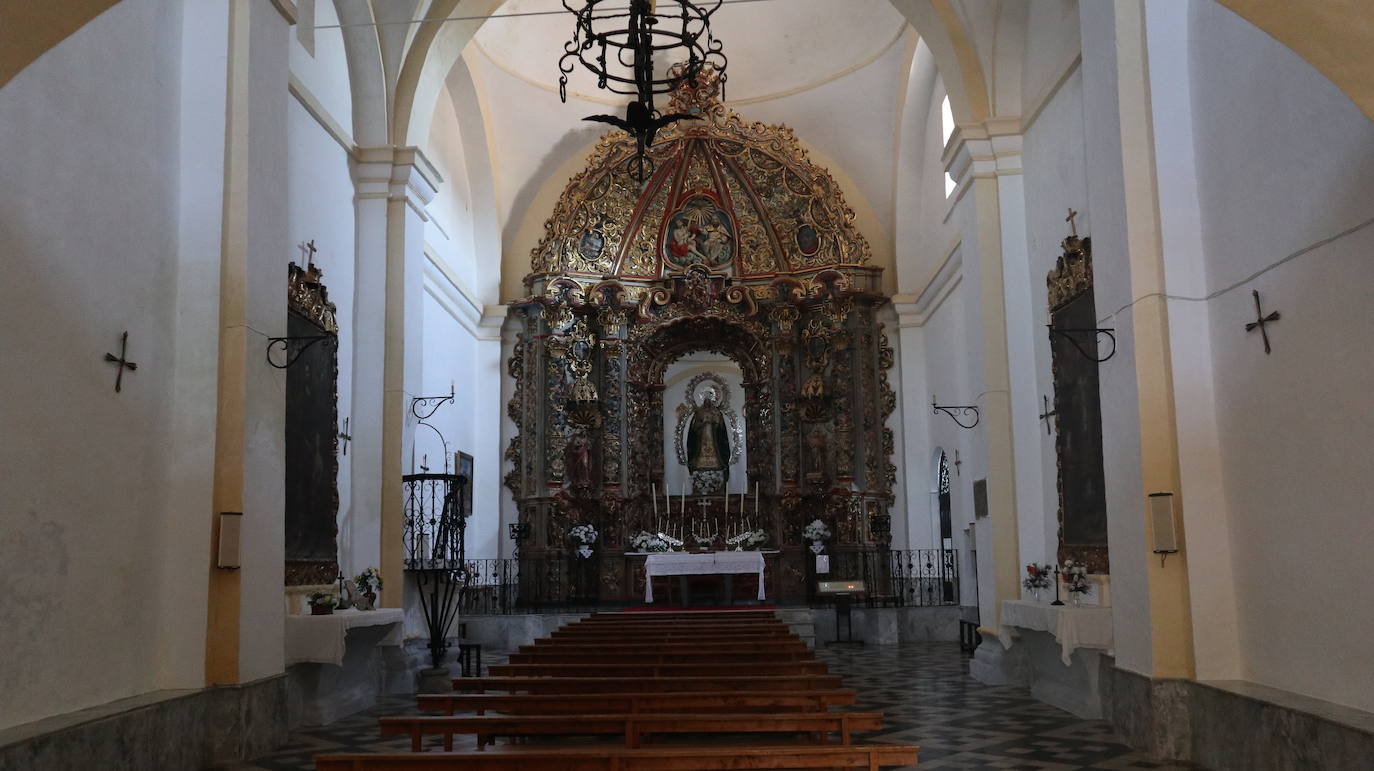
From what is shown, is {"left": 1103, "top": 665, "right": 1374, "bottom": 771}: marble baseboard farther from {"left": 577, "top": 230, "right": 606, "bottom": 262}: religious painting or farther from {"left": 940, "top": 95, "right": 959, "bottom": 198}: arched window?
{"left": 577, "top": 230, "right": 606, "bottom": 262}: religious painting

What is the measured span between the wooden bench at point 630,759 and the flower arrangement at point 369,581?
21.1ft

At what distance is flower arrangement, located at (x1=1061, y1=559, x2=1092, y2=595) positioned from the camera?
9.71m

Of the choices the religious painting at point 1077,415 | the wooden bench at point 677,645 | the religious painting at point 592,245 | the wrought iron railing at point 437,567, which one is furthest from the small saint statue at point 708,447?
the wooden bench at point 677,645

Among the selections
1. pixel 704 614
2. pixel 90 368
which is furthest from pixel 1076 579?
pixel 90 368

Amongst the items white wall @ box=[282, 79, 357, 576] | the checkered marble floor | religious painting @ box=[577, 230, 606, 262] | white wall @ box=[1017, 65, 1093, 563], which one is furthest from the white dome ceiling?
the checkered marble floor

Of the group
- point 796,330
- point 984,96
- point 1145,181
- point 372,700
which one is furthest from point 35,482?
point 796,330

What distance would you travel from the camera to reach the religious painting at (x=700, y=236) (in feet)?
65.8

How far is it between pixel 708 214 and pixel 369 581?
10959 millimetres

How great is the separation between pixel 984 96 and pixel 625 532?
31.6 ft

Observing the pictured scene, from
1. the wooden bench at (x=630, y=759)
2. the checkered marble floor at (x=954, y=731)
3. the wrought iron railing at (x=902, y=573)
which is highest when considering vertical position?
the wrought iron railing at (x=902, y=573)

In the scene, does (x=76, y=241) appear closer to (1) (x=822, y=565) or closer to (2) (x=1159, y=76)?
(2) (x=1159, y=76)

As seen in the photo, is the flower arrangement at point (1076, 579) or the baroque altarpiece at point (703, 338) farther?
the baroque altarpiece at point (703, 338)

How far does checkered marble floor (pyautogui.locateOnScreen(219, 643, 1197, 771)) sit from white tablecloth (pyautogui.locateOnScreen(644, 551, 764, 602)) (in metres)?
5.42

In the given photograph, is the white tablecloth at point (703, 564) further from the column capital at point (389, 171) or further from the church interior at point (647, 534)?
the column capital at point (389, 171)
